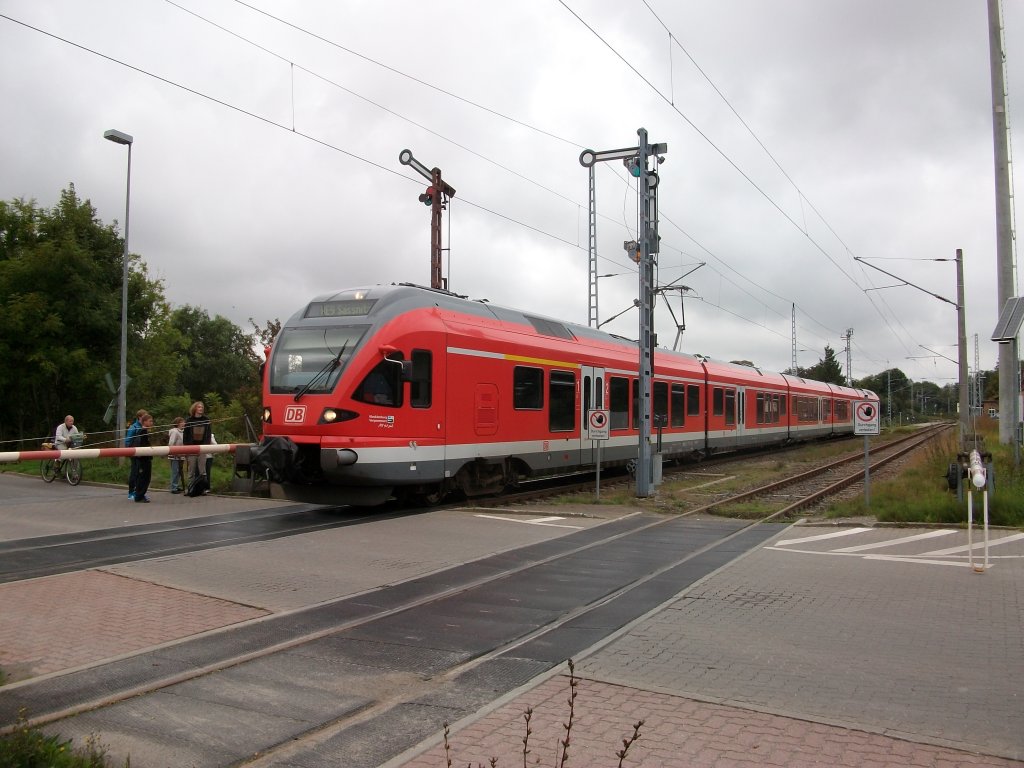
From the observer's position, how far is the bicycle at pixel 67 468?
17.3m

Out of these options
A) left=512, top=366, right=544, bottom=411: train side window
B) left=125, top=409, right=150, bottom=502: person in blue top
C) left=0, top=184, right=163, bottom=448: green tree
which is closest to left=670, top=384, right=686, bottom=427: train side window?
left=512, top=366, right=544, bottom=411: train side window

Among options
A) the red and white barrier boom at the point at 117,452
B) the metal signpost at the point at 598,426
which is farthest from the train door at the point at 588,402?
the red and white barrier boom at the point at 117,452

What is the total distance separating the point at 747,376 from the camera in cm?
3056

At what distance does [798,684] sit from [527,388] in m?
10.8

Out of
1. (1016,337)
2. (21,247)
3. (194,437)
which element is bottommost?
Result: (194,437)

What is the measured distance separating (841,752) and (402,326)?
979 cm

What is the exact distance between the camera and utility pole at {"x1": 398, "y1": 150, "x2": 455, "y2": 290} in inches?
837

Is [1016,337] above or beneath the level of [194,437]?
above

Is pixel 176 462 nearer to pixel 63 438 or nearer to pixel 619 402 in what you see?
pixel 63 438

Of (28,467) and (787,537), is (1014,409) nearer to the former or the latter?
(787,537)

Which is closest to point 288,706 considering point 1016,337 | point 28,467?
point 1016,337

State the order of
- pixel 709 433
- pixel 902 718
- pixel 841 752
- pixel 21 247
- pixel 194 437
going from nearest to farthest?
pixel 841 752
pixel 902 718
pixel 194 437
pixel 709 433
pixel 21 247

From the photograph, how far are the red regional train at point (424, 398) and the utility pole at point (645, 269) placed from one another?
1.46m

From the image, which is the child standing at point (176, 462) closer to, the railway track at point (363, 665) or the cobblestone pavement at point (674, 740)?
the railway track at point (363, 665)
